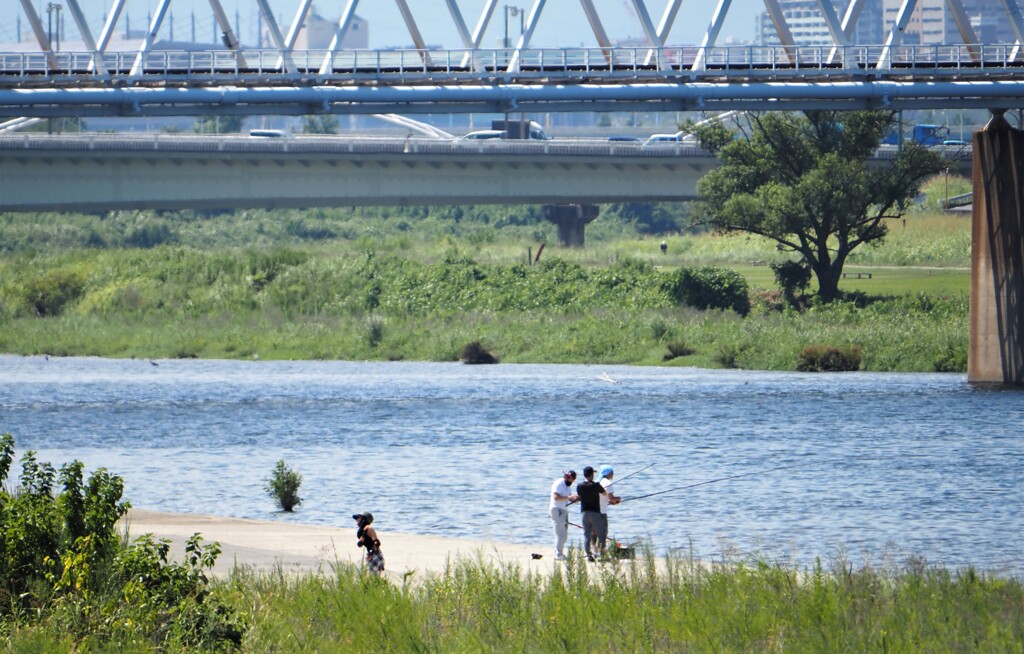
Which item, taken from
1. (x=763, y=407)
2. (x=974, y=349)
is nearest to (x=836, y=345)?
(x=974, y=349)

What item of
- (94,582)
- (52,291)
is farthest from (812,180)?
(94,582)

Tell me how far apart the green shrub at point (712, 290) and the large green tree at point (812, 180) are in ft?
7.75

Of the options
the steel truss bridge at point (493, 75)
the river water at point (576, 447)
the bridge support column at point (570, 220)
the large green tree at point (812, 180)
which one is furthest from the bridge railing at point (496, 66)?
the bridge support column at point (570, 220)

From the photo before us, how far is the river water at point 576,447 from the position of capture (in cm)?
3025

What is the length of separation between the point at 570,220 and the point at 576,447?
2632 inches

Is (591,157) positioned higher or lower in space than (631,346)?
higher

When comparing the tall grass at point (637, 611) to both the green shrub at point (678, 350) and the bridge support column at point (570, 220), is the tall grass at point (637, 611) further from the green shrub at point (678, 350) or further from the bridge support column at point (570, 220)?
the bridge support column at point (570, 220)

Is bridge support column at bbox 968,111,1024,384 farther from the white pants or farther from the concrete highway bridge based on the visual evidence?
the white pants

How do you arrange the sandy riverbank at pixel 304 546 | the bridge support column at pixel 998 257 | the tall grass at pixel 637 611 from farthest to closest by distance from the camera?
the bridge support column at pixel 998 257 < the sandy riverbank at pixel 304 546 < the tall grass at pixel 637 611

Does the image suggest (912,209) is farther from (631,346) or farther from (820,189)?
(631,346)

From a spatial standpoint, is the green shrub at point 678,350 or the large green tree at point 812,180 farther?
the large green tree at point 812,180

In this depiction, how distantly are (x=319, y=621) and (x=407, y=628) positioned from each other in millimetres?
1184

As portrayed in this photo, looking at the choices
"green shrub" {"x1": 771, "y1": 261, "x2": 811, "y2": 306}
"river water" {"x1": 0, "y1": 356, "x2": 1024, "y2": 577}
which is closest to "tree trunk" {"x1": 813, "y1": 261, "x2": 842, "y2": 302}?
"green shrub" {"x1": 771, "y1": 261, "x2": 811, "y2": 306}

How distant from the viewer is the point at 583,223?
108688 millimetres
